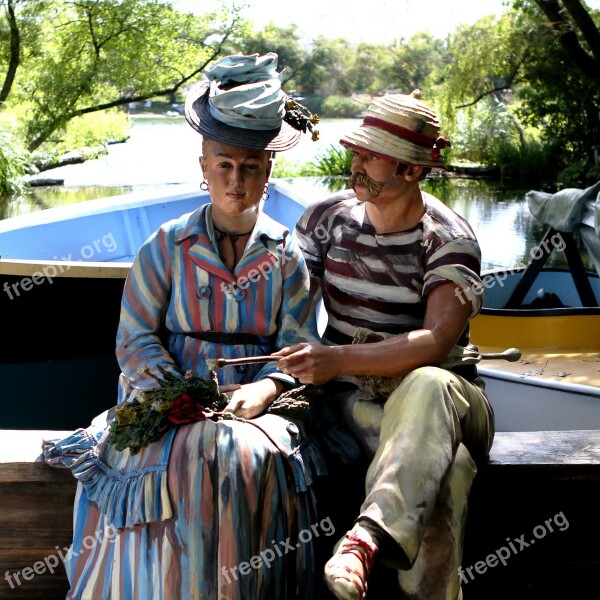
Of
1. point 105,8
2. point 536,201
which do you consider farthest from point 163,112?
point 536,201

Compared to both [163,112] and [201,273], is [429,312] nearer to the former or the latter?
[201,273]

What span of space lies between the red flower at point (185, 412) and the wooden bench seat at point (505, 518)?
1.31 feet

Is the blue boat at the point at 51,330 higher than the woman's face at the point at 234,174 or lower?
lower

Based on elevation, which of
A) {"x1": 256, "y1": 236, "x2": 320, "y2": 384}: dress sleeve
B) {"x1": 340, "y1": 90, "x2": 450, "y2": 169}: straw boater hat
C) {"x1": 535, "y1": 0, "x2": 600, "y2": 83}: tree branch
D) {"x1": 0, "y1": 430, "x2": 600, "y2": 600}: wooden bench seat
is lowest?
{"x1": 0, "y1": 430, "x2": 600, "y2": 600}: wooden bench seat

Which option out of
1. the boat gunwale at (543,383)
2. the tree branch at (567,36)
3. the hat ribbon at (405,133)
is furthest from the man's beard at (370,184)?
the tree branch at (567,36)

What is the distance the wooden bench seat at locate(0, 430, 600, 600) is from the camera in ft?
9.18

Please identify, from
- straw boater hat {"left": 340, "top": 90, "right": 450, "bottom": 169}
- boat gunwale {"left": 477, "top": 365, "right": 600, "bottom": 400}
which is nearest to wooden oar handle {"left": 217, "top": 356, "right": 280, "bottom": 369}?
straw boater hat {"left": 340, "top": 90, "right": 450, "bottom": 169}

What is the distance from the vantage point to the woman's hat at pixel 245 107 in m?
2.80

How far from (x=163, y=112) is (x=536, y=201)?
22.4 meters

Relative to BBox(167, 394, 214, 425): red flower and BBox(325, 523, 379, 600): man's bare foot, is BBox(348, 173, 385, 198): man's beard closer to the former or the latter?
BBox(167, 394, 214, 425): red flower

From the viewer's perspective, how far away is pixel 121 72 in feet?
64.8

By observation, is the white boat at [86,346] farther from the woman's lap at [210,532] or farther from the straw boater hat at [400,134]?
the woman's lap at [210,532]

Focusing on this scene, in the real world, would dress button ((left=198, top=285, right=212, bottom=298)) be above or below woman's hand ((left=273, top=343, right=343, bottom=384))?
above

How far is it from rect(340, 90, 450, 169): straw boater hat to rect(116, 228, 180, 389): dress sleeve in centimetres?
65
